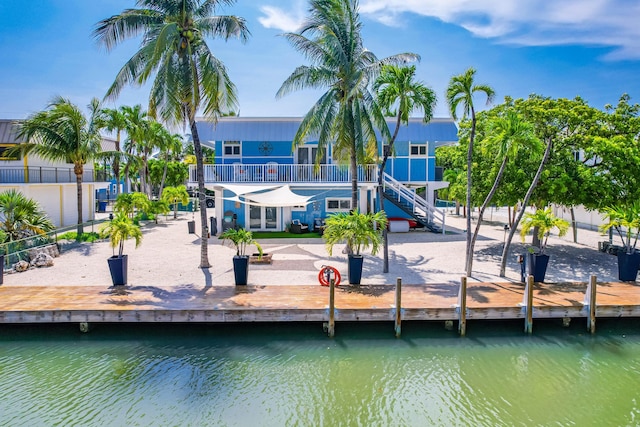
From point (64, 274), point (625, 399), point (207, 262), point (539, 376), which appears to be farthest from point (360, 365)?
point (64, 274)

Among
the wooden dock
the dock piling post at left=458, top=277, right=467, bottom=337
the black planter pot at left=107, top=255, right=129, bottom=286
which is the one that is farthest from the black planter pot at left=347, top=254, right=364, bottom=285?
the black planter pot at left=107, top=255, right=129, bottom=286

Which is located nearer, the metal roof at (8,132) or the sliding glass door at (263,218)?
the sliding glass door at (263,218)

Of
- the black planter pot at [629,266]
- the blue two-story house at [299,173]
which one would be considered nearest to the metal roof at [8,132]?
the blue two-story house at [299,173]

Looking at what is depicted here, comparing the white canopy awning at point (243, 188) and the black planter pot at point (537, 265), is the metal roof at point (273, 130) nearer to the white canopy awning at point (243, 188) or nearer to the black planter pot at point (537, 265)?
the white canopy awning at point (243, 188)

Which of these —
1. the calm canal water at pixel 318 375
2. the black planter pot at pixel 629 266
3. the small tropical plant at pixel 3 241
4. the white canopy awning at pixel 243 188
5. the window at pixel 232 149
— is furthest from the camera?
the window at pixel 232 149

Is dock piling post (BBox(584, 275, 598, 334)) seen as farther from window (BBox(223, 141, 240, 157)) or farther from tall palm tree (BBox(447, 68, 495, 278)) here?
window (BBox(223, 141, 240, 157))
